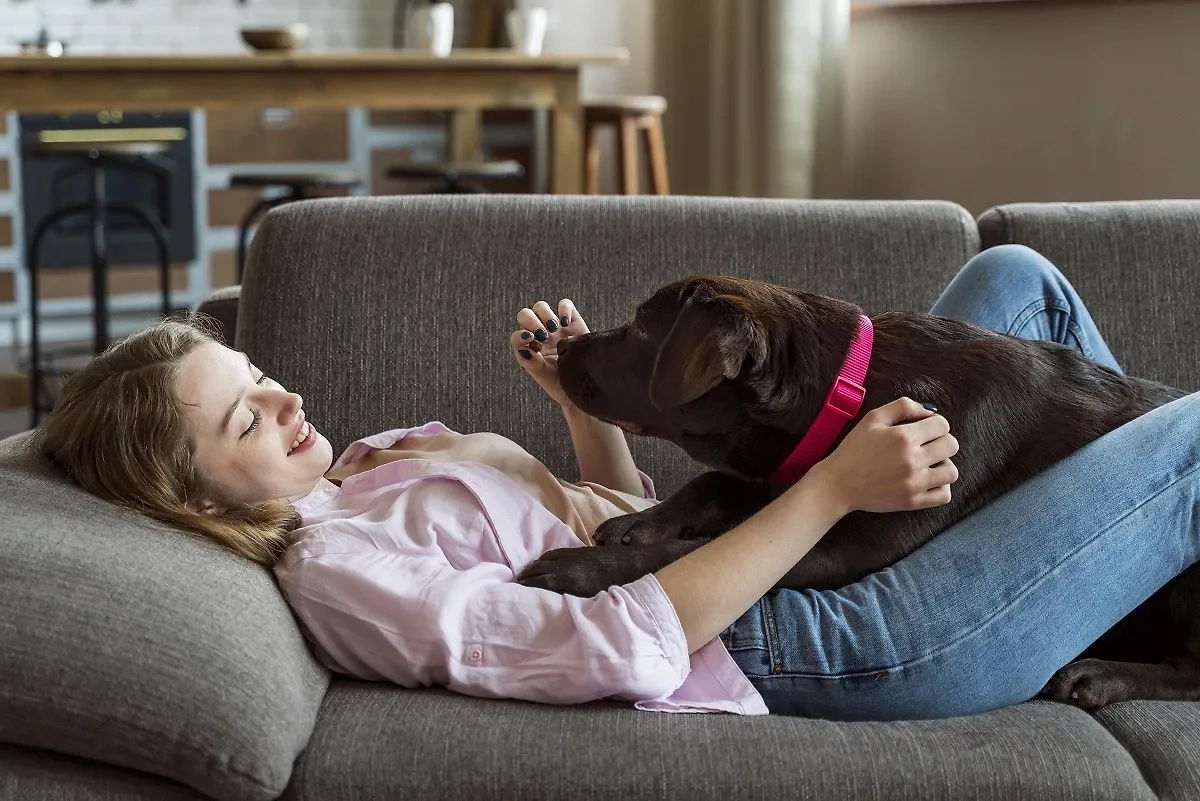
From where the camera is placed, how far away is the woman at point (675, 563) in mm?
1394

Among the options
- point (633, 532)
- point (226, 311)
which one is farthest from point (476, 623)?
point (226, 311)

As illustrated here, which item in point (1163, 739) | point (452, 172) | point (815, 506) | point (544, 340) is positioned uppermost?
point (452, 172)

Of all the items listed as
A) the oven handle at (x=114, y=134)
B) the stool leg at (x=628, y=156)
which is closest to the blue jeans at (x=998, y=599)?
the stool leg at (x=628, y=156)

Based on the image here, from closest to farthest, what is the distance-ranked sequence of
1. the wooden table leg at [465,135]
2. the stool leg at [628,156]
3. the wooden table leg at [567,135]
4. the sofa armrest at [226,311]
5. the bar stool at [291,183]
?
the sofa armrest at [226,311], the wooden table leg at [567,135], the bar stool at [291,183], the stool leg at [628,156], the wooden table leg at [465,135]

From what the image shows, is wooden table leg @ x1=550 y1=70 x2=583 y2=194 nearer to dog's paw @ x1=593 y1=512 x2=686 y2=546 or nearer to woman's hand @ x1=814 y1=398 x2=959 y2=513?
dog's paw @ x1=593 y1=512 x2=686 y2=546

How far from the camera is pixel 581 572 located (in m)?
1.50

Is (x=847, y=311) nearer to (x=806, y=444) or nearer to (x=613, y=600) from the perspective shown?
(x=806, y=444)

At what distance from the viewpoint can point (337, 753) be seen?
132cm

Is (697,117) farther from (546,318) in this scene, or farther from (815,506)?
(815,506)

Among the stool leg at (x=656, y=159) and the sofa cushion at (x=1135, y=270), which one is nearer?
the sofa cushion at (x=1135, y=270)

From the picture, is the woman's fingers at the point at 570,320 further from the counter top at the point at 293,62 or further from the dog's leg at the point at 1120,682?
the counter top at the point at 293,62

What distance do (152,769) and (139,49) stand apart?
6.18m

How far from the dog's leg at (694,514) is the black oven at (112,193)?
186 inches

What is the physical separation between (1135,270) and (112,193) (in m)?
5.47
